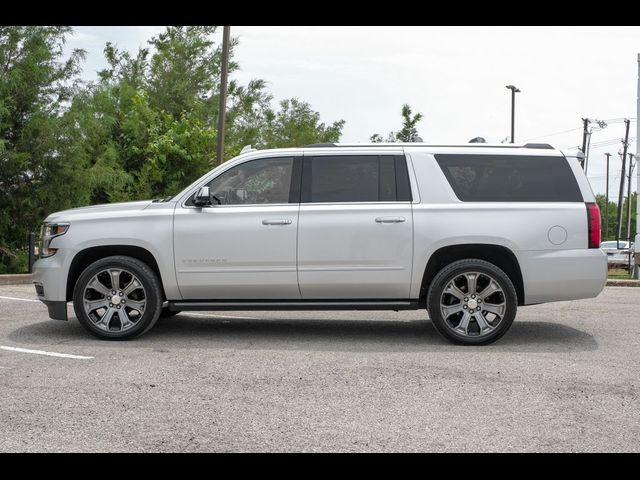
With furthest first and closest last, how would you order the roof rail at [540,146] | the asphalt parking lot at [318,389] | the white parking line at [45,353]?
the roof rail at [540,146]
the white parking line at [45,353]
the asphalt parking lot at [318,389]

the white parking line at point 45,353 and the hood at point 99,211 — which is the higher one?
the hood at point 99,211

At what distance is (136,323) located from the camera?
830 cm

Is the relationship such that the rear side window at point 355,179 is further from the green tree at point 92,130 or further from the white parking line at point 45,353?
the green tree at point 92,130

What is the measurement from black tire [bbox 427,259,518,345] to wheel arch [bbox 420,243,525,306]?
18 cm

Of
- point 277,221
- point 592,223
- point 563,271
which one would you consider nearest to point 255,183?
point 277,221

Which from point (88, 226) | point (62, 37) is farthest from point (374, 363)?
point (62, 37)

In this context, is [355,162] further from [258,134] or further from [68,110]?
[258,134]

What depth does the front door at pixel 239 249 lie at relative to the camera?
8.20m

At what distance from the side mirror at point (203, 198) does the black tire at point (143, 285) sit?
83cm

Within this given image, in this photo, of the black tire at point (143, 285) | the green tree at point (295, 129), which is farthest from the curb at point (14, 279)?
the green tree at point (295, 129)

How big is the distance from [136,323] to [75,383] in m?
1.94

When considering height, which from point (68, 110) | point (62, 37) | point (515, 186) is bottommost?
point (515, 186)

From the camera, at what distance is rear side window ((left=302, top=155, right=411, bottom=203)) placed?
27.3 feet

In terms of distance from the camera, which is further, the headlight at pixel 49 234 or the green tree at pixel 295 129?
the green tree at pixel 295 129
